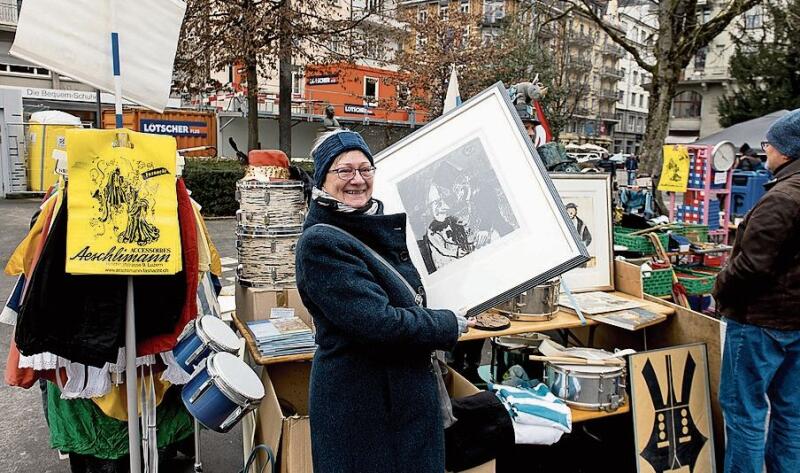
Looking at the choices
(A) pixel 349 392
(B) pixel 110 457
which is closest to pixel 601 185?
(A) pixel 349 392

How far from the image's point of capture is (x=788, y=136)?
103 inches

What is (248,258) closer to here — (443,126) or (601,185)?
(443,126)

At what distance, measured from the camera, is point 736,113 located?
2416 centimetres

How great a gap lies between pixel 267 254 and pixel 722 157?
301 inches

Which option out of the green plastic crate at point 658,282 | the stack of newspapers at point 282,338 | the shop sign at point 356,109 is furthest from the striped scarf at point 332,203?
the shop sign at point 356,109

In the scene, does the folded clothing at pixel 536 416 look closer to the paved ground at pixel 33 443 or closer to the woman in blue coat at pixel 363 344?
the woman in blue coat at pixel 363 344

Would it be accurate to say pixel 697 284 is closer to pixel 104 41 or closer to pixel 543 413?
pixel 543 413

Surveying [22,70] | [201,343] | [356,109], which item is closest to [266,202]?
[201,343]

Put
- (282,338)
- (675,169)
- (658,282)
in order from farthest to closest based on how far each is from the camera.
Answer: (675,169)
(658,282)
(282,338)

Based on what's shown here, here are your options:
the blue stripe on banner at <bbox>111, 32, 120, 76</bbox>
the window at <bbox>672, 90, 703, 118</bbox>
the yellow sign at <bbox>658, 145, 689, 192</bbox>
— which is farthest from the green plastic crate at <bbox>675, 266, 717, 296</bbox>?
the window at <bbox>672, 90, 703, 118</bbox>

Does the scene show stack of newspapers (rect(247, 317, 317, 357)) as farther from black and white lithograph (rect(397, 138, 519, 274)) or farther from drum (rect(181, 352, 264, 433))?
black and white lithograph (rect(397, 138, 519, 274))

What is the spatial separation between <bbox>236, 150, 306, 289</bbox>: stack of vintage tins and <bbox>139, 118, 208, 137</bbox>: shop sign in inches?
630

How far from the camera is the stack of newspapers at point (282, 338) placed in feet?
8.73

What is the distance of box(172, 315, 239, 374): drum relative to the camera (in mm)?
2426
